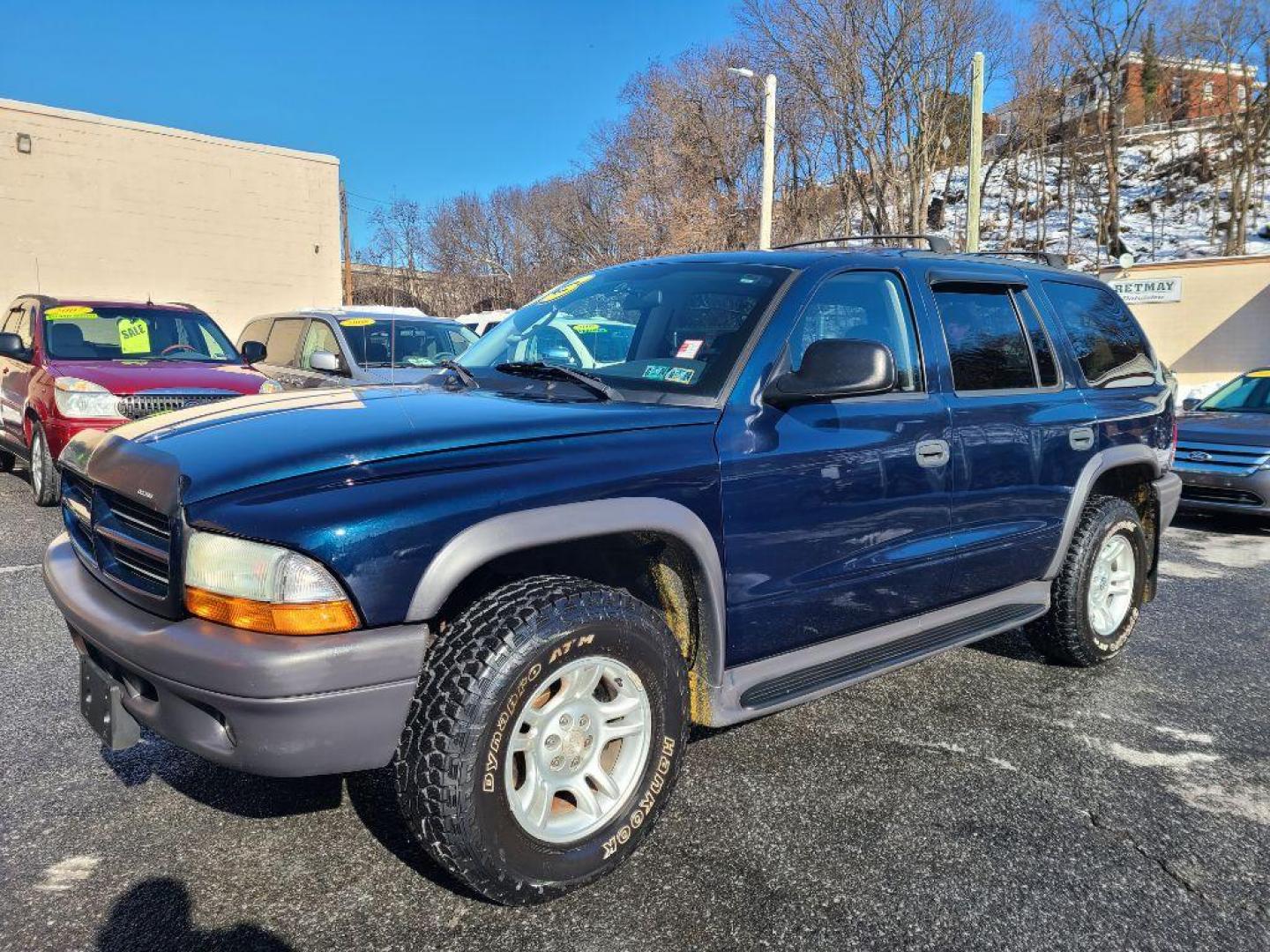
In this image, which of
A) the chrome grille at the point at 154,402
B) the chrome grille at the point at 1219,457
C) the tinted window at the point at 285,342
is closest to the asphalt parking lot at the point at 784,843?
the chrome grille at the point at 154,402

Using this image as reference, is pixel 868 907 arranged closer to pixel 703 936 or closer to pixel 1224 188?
pixel 703 936

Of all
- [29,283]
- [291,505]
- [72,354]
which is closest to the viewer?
[291,505]

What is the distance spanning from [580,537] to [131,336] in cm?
701

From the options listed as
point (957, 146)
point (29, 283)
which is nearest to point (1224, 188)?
point (957, 146)

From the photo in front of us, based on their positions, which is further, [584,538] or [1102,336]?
[1102,336]

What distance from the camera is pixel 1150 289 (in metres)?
20.9

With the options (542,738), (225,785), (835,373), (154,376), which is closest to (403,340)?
(154,376)

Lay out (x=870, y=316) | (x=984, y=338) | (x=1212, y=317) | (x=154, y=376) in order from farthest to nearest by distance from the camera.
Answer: (x=1212, y=317)
(x=154, y=376)
(x=984, y=338)
(x=870, y=316)

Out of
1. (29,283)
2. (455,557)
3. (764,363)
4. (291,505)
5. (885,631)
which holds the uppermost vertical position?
(29,283)

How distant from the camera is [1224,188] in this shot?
3903cm

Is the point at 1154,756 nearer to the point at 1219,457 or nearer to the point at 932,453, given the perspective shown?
the point at 932,453

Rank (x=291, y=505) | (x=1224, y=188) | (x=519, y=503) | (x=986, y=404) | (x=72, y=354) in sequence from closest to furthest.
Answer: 1. (x=291, y=505)
2. (x=519, y=503)
3. (x=986, y=404)
4. (x=72, y=354)
5. (x=1224, y=188)

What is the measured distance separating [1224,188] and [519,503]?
152 feet

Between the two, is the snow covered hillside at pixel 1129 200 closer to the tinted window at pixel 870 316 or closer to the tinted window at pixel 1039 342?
the tinted window at pixel 1039 342
